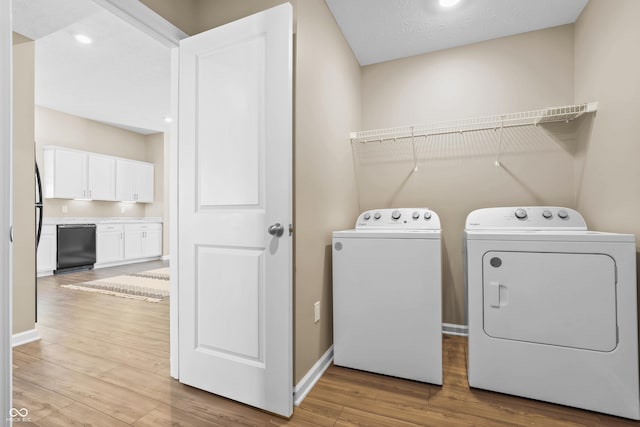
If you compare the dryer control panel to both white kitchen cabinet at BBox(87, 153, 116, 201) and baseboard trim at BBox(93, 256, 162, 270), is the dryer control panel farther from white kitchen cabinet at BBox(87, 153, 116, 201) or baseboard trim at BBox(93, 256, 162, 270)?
white kitchen cabinet at BBox(87, 153, 116, 201)

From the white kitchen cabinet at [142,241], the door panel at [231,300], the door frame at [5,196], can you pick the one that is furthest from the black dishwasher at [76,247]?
the door frame at [5,196]

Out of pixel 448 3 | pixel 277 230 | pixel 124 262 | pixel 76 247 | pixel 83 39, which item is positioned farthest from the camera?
pixel 124 262

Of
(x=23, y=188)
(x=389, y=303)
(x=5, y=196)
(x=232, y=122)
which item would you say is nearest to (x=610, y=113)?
(x=389, y=303)

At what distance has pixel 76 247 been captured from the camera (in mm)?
A: 4887

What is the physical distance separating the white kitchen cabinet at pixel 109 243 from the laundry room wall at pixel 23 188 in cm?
326

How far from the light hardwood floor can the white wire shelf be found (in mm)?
1648

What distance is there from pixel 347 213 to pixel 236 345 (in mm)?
1252

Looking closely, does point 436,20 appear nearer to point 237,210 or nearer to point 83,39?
point 237,210

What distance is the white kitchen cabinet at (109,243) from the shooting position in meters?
5.20

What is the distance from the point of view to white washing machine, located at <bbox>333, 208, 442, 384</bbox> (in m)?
1.65

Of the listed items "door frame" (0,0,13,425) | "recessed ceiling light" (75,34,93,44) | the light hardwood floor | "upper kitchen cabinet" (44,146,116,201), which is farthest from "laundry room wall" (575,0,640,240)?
"upper kitchen cabinet" (44,146,116,201)

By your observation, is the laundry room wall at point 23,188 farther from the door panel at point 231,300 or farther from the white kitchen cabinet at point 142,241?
the white kitchen cabinet at point 142,241

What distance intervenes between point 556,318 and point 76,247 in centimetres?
618

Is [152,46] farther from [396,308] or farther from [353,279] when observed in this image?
[396,308]
